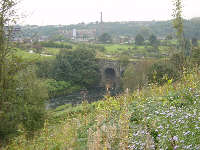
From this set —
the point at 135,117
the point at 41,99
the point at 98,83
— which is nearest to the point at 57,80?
the point at 98,83

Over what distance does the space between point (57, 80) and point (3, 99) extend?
132 ft

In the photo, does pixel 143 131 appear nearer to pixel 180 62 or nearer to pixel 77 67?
pixel 180 62

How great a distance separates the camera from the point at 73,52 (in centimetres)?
5084

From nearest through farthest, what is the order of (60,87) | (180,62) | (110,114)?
1. (110,114)
2. (180,62)
3. (60,87)

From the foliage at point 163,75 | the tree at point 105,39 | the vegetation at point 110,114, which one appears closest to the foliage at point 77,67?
the vegetation at point 110,114

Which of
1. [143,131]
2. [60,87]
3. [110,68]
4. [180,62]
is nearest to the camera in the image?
[143,131]

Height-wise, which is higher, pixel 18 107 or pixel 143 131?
pixel 143 131

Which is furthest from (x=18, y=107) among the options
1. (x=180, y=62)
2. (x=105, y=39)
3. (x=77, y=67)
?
(x=105, y=39)

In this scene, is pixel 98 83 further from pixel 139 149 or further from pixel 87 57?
pixel 139 149

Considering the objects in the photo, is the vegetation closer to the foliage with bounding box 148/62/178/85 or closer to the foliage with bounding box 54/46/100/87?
the foliage with bounding box 148/62/178/85

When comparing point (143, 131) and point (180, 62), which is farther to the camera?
point (180, 62)

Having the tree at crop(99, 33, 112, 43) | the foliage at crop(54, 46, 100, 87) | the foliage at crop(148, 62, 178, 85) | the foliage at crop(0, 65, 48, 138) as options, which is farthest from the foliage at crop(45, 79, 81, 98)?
the tree at crop(99, 33, 112, 43)

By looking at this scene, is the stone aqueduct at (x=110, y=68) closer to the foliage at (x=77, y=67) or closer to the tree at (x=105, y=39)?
the foliage at (x=77, y=67)

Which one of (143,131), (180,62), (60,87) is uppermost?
(180,62)
